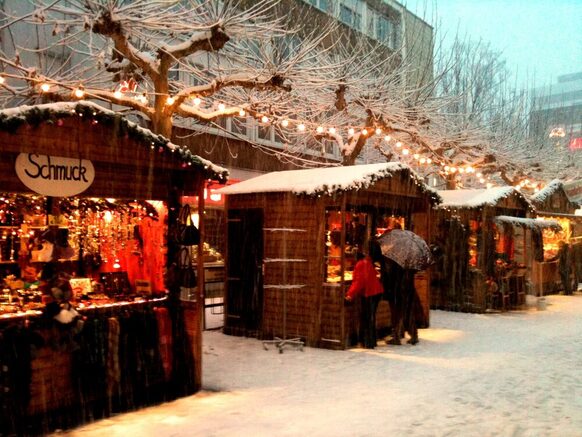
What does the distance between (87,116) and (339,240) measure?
6.07 meters

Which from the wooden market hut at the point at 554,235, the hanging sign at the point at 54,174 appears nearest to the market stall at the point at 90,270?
the hanging sign at the point at 54,174

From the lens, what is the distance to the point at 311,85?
46.5 feet

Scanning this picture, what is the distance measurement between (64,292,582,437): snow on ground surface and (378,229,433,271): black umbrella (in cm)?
157

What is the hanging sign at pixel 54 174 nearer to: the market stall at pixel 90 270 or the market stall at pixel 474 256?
the market stall at pixel 90 270

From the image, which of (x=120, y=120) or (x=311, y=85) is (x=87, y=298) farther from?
(x=311, y=85)

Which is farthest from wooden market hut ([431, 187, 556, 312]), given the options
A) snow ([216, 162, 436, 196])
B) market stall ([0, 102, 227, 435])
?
market stall ([0, 102, 227, 435])

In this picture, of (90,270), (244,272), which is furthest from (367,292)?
(90,270)

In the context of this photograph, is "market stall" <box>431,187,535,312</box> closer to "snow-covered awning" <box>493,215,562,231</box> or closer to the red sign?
"snow-covered awning" <box>493,215,562,231</box>

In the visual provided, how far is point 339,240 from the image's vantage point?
11.5m

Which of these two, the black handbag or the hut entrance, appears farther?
the hut entrance

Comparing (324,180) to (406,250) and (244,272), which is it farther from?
(244,272)

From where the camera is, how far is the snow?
10547 millimetres

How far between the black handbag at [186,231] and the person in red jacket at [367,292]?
384 cm

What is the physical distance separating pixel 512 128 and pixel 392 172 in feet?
57.8
